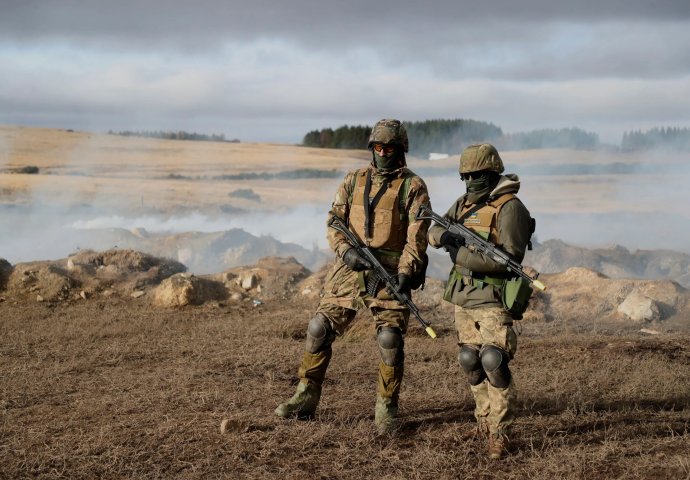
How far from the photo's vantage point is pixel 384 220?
6.10 metres

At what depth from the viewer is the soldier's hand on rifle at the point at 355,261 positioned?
599 cm

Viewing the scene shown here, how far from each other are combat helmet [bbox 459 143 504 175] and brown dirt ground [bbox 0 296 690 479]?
193 cm

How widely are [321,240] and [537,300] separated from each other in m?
11.3

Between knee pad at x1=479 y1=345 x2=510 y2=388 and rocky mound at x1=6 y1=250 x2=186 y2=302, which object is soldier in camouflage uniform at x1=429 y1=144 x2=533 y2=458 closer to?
knee pad at x1=479 y1=345 x2=510 y2=388

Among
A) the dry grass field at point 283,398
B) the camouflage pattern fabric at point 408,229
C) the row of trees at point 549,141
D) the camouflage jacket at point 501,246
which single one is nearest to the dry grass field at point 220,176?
the row of trees at point 549,141

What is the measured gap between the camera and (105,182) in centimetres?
3350

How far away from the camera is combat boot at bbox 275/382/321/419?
623 cm

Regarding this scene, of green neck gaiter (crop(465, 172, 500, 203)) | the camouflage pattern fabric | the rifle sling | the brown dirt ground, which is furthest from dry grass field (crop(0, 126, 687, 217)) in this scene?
green neck gaiter (crop(465, 172, 500, 203))

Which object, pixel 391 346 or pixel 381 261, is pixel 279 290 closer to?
pixel 381 261

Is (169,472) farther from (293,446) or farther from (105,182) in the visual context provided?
(105,182)

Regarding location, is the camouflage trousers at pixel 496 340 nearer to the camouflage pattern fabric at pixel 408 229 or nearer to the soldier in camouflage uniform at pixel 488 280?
the soldier in camouflage uniform at pixel 488 280

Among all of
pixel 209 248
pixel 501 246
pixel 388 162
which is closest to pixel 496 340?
pixel 501 246

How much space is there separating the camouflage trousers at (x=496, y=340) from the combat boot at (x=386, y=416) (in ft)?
2.41

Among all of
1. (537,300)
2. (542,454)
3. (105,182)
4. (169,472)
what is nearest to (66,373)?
(169,472)
